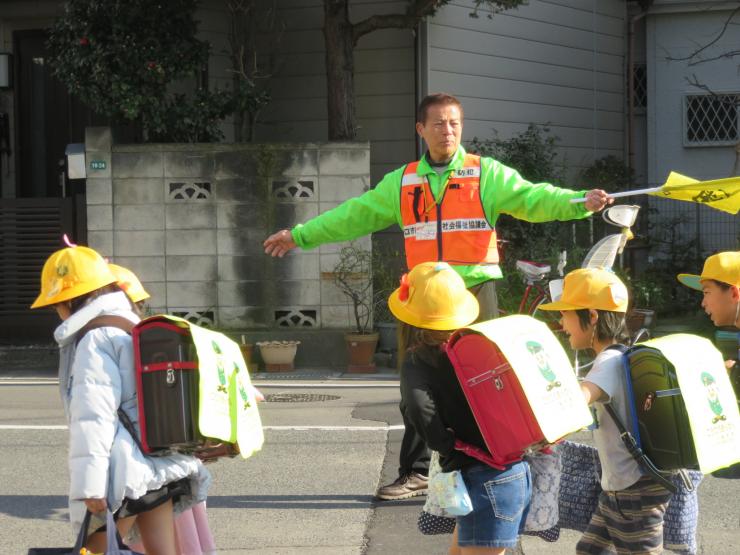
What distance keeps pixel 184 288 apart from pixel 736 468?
8001 mm

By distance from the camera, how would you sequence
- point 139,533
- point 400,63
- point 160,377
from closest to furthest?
point 160,377, point 139,533, point 400,63

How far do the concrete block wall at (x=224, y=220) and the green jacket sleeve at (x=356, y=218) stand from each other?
5734mm

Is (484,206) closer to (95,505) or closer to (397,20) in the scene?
(95,505)

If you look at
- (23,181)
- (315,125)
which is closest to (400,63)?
(315,125)

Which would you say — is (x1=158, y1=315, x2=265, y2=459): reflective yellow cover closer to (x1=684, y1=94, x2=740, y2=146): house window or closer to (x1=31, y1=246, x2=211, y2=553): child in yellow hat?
(x1=31, y1=246, x2=211, y2=553): child in yellow hat

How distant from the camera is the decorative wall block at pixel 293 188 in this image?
1127 centimetres

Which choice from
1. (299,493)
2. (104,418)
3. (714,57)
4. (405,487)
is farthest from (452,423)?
(714,57)

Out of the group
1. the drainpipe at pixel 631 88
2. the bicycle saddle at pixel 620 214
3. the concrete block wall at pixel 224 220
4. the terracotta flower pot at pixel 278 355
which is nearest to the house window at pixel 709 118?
the drainpipe at pixel 631 88

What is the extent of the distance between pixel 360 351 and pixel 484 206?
5.75m

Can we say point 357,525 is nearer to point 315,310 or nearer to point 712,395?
point 712,395

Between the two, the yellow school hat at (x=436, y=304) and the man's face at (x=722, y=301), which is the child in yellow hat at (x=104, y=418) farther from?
the man's face at (x=722, y=301)

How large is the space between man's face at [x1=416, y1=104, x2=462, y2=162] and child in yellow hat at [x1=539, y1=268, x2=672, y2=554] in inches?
59.9

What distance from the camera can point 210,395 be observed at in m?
3.60

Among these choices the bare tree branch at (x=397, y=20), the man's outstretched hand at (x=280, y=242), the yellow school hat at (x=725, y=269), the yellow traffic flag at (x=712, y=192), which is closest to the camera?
the yellow school hat at (x=725, y=269)
